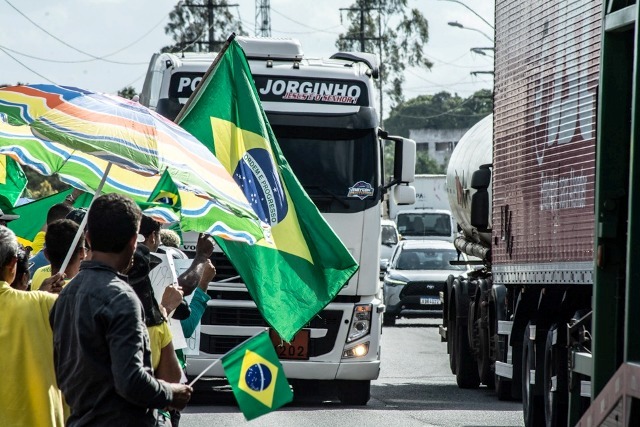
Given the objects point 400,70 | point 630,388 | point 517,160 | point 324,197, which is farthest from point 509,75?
point 400,70

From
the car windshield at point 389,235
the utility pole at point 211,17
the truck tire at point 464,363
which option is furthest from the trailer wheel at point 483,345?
the utility pole at point 211,17

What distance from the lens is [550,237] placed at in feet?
38.0

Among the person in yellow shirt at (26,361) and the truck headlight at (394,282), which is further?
the truck headlight at (394,282)

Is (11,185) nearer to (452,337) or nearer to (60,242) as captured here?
(60,242)

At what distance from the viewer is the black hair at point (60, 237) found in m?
7.02

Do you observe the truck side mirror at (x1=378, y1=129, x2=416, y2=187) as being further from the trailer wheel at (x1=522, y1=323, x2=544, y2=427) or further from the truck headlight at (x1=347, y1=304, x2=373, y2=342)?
the trailer wheel at (x1=522, y1=323, x2=544, y2=427)

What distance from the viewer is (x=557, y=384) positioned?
1167 cm

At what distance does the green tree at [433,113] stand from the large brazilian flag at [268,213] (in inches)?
5028

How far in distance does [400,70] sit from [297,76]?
64.0 m

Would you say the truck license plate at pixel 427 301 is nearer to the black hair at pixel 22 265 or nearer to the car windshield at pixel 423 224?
the car windshield at pixel 423 224

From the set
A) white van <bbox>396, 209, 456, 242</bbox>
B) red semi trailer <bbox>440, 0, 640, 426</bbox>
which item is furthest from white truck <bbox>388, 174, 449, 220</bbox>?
Answer: red semi trailer <bbox>440, 0, 640, 426</bbox>

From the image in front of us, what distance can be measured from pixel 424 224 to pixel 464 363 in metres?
34.7

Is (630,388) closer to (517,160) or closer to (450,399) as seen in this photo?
(517,160)

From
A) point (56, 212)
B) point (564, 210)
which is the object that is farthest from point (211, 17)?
point (56, 212)
